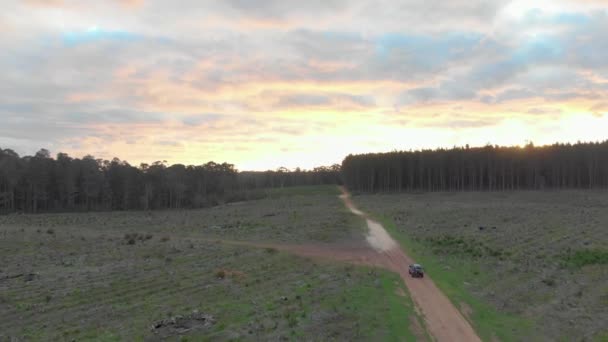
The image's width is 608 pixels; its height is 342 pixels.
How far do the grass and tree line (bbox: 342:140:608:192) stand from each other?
8917 cm

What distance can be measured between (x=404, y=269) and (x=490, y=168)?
313ft

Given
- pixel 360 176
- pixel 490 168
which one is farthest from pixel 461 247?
pixel 360 176

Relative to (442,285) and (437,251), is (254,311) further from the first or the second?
(437,251)

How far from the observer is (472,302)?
22.4m

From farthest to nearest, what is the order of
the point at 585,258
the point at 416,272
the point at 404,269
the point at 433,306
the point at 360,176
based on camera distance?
1. the point at 360,176
2. the point at 585,258
3. the point at 404,269
4. the point at 416,272
5. the point at 433,306

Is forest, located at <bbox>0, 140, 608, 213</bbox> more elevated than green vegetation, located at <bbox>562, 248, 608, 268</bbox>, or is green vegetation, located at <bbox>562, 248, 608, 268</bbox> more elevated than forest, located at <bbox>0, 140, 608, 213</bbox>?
forest, located at <bbox>0, 140, 608, 213</bbox>

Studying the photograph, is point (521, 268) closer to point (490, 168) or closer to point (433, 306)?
point (433, 306)

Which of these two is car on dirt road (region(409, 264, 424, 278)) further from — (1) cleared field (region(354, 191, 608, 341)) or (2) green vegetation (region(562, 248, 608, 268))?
(2) green vegetation (region(562, 248, 608, 268))

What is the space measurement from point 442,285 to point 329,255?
1238cm

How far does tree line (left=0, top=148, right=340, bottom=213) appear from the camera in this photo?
102750mm

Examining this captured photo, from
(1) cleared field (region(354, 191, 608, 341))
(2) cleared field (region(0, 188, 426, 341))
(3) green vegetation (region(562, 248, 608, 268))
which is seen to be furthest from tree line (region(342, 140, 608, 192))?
(2) cleared field (region(0, 188, 426, 341))

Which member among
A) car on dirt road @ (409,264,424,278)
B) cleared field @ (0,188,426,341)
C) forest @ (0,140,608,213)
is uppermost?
forest @ (0,140,608,213)

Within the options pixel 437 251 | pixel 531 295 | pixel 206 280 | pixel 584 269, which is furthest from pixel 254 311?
pixel 584 269

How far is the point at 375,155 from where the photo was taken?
136 m
